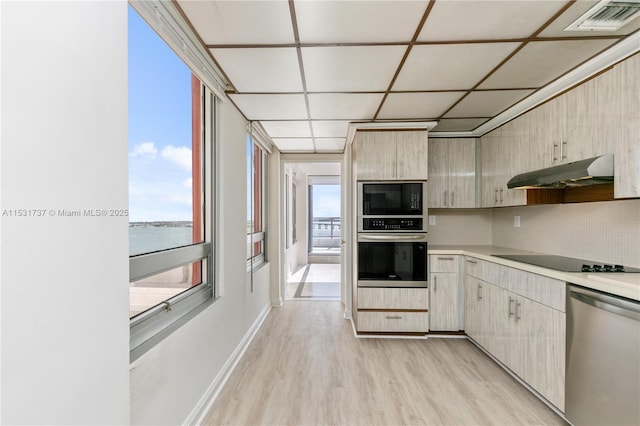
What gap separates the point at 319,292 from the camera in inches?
201

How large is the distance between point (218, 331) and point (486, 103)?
3049 millimetres

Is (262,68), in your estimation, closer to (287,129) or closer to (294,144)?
(287,129)

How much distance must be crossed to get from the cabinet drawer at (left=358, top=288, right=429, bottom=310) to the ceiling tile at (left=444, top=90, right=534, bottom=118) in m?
1.88

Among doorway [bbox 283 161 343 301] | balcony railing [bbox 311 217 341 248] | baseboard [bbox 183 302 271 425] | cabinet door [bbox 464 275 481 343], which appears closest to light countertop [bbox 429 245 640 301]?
cabinet door [bbox 464 275 481 343]

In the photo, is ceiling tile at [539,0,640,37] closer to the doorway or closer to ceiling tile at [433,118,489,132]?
ceiling tile at [433,118,489,132]

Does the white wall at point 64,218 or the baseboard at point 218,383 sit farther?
the baseboard at point 218,383

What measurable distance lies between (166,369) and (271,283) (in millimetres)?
2822

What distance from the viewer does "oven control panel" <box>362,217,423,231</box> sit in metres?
3.18

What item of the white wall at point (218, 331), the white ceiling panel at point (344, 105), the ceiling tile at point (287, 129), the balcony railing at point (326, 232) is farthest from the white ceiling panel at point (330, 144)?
the balcony railing at point (326, 232)

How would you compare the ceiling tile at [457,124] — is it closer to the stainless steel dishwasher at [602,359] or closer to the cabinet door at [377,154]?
the cabinet door at [377,154]

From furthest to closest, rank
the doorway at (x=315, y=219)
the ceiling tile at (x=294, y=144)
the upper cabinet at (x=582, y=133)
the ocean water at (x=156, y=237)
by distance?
the doorway at (x=315, y=219) → the ceiling tile at (x=294, y=144) → the upper cabinet at (x=582, y=133) → the ocean water at (x=156, y=237)

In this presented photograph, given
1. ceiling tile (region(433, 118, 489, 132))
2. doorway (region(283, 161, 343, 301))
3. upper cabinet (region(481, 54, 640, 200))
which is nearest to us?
upper cabinet (region(481, 54, 640, 200))

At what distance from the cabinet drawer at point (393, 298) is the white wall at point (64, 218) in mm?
2516

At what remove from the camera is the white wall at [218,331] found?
141 cm
